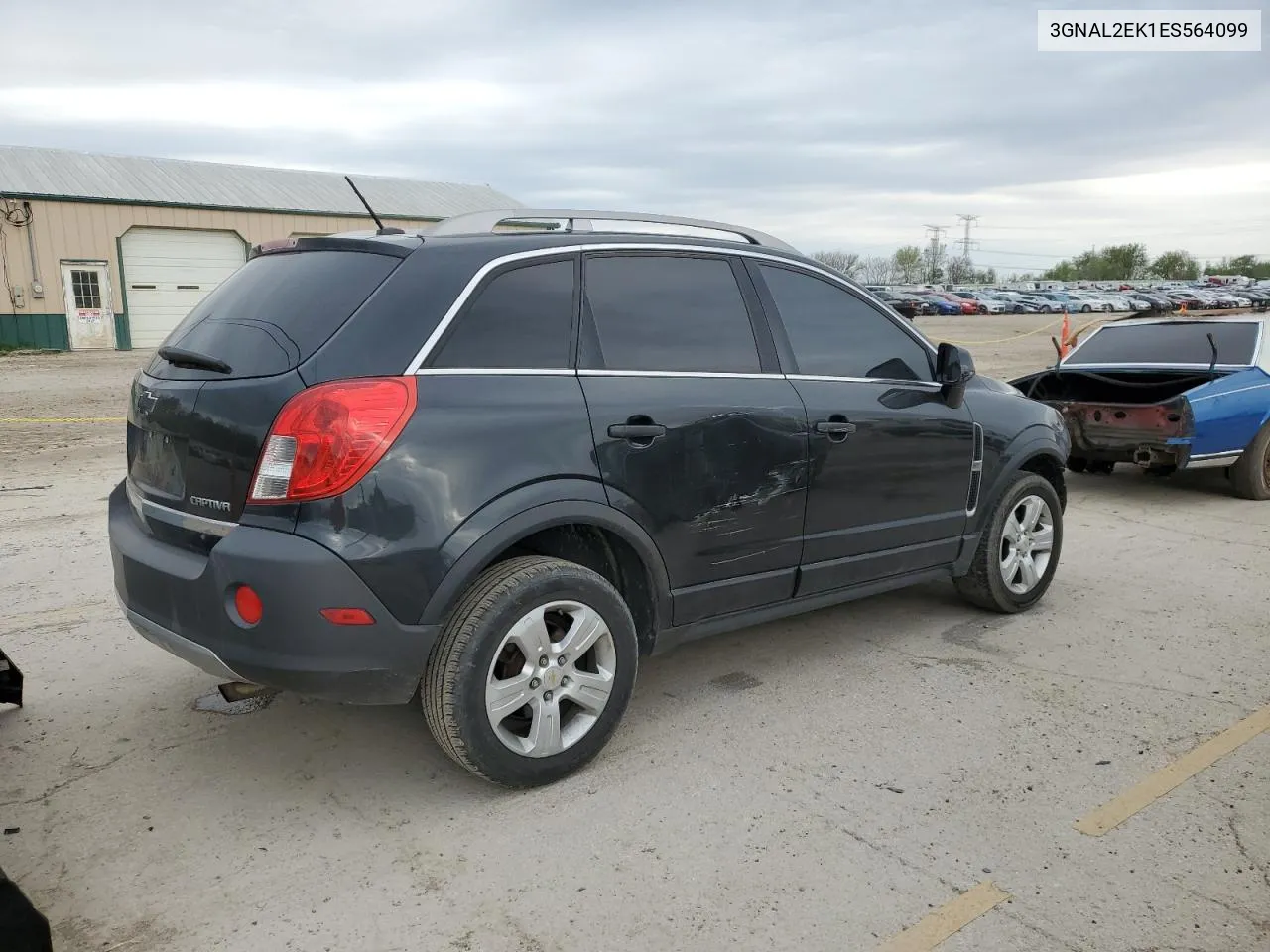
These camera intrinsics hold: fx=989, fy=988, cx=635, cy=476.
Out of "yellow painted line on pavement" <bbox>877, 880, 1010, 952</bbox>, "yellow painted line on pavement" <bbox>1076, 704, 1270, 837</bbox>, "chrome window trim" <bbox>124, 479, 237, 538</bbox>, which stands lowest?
"yellow painted line on pavement" <bbox>1076, 704, 1270, 837</bbox>

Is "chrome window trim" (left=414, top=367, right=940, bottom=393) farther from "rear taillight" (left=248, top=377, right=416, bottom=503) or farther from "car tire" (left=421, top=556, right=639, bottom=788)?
"car tire" (left=421, top=556, right=639, bottom=788)

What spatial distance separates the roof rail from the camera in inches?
140

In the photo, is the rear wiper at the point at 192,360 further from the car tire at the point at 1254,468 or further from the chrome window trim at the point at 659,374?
the car tire at the point at 1254,468

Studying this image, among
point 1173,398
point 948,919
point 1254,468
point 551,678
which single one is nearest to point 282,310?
point 551,678

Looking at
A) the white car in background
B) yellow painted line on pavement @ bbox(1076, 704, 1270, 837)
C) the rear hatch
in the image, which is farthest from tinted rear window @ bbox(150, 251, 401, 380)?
the white car in background

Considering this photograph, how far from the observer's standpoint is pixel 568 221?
377 centimetres

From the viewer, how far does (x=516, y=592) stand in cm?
312

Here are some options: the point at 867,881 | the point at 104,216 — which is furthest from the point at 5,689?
the point at 104,216

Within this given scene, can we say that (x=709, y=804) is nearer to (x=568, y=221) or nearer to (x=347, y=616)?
(x=347, y=616)

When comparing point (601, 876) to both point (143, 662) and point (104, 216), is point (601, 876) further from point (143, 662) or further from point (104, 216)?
point (104, 216)

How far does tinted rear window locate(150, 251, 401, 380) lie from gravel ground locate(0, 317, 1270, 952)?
142 cm

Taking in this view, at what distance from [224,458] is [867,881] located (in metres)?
2.28

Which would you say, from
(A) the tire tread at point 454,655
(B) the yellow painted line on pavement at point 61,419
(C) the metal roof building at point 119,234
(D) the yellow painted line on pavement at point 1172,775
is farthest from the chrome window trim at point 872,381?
(C) the metal roof building at point 119,234

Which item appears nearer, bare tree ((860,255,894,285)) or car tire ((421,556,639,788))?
car tire ((421,556,639,788))
